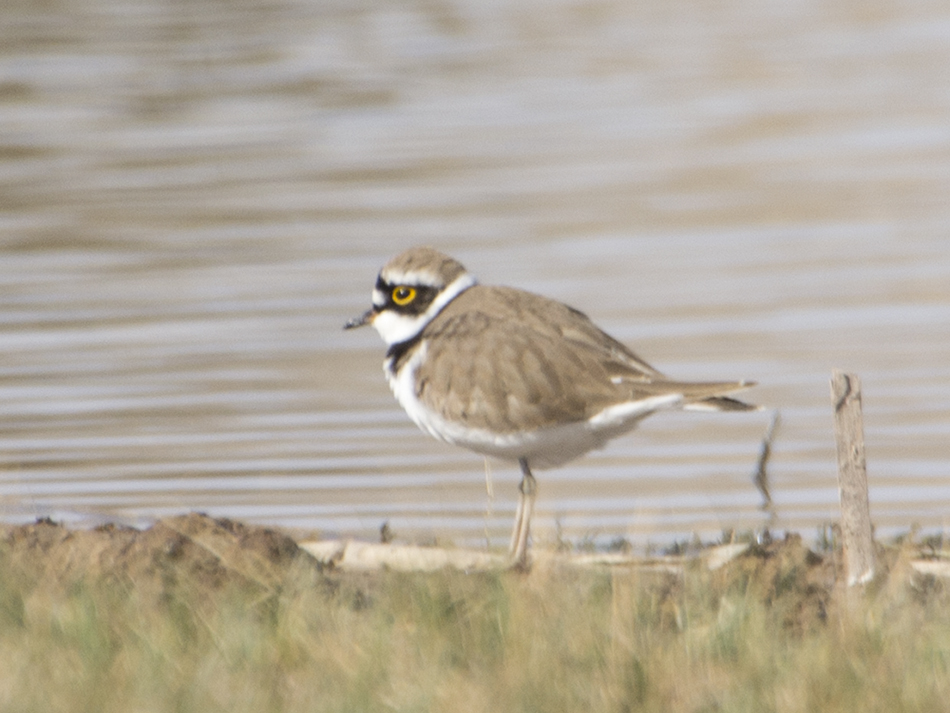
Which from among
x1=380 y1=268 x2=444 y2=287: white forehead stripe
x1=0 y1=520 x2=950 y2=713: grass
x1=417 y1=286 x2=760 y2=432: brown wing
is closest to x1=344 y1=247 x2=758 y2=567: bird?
x1=417 y1=286 x2=760 y2=432: brown wing

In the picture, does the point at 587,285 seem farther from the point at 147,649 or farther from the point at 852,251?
the point at 147,649

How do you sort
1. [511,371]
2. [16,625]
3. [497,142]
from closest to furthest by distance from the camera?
[16,625], [511,371], [497,142]

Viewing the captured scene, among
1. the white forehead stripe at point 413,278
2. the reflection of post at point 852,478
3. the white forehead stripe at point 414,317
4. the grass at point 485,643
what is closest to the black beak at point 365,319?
the white forehead stripe at point 414,317

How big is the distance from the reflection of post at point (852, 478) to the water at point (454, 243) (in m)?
1.99

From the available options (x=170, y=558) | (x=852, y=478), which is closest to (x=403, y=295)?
(x=170, y=558)

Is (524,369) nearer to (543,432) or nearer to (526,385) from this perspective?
(526,385)

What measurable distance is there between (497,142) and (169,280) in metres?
6.28

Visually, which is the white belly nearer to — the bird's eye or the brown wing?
the brown wing

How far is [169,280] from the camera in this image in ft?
50.3

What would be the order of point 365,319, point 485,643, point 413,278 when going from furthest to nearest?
1. point 365,319
2. point 413,278
3. point 485,643

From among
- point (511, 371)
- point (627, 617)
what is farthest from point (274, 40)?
point (627, 617)

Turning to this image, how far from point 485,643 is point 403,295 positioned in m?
2.60

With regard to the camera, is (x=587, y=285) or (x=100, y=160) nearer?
(x=587, y=285)

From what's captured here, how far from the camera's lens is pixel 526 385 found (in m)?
7.60
